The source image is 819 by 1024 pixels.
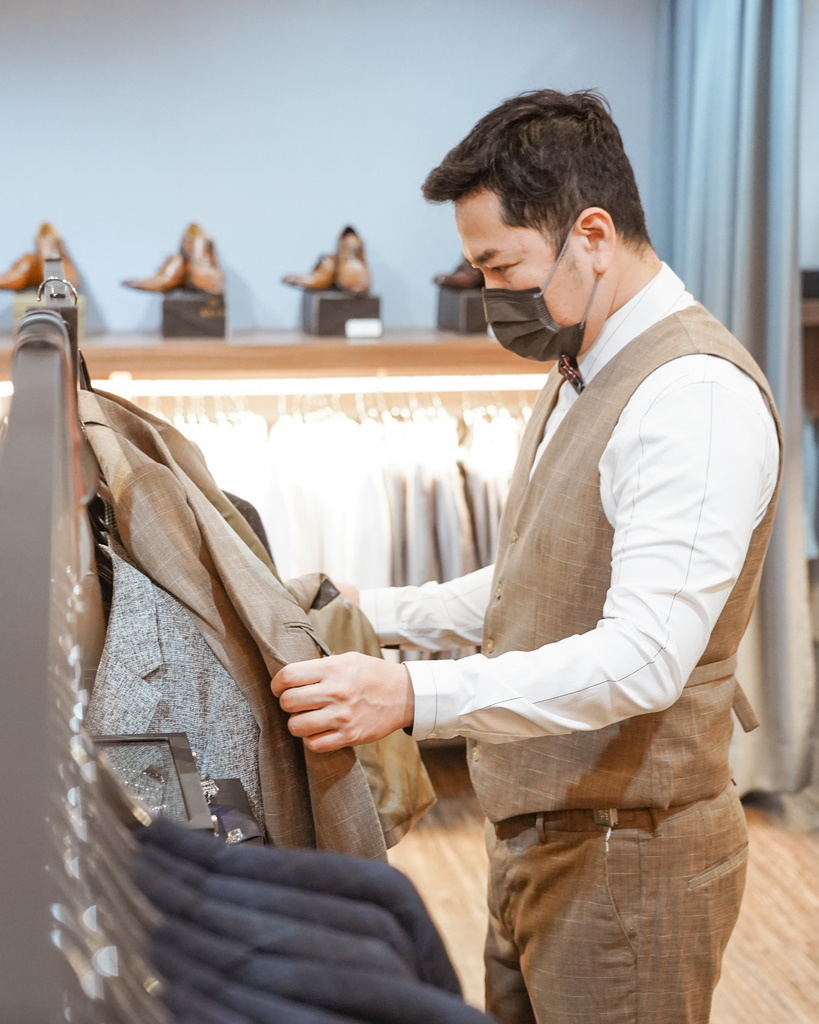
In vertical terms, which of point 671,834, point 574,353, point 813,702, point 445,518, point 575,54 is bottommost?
point 813,702

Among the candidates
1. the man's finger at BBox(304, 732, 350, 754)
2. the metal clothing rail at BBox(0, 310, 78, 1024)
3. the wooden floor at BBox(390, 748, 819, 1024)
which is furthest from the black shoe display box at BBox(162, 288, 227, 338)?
the metal clothing rail at BBox(0, 310, 78, 1024)

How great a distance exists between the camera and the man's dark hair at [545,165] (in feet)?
4.29

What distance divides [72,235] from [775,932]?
2820mm

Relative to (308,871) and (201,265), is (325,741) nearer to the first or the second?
(308,871)

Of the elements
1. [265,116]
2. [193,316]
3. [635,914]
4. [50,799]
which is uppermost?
[265,116]

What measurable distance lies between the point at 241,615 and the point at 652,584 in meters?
0.46

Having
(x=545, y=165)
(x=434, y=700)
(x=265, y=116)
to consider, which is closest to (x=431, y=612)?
(x=434, y=700)

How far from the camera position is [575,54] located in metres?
3.36

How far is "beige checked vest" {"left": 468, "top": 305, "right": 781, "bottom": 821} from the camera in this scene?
130cm

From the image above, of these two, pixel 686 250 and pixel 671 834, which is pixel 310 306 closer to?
pixel 686 250

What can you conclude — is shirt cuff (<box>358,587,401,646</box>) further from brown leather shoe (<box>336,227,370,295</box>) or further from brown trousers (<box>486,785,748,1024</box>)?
brown leather shoe (<box>336,227,370,295</box>)

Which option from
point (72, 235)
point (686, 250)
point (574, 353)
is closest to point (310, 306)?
point (72, 235)

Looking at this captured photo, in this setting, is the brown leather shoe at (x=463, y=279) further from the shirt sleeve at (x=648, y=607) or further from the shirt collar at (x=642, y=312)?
the shirt sleeve at (x=648, y=607)

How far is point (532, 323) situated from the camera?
1.43 metres
